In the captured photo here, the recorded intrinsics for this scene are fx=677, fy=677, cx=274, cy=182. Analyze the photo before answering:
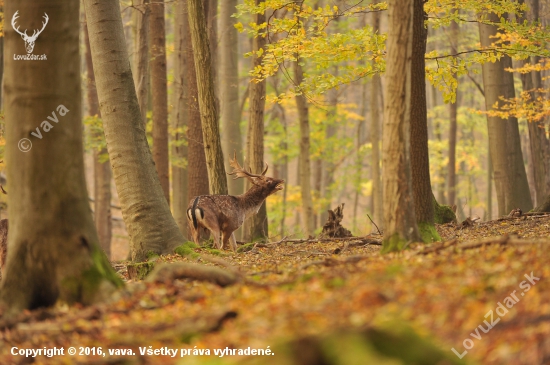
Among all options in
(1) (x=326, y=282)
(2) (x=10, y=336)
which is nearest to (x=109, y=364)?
(2) (x=10, y=336)

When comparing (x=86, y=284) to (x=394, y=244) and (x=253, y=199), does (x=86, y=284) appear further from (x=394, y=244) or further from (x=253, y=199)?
(x=253, y=199)

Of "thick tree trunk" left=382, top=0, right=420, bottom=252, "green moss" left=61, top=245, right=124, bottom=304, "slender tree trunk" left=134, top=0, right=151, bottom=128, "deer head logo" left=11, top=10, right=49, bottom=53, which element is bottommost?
"green moss" left=61, top=245, right=124, bottom=304

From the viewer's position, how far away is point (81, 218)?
22.3ft

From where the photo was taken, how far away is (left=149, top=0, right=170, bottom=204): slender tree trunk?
17.4 metres

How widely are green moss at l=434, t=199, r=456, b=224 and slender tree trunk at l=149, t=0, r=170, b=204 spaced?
6.81 metres

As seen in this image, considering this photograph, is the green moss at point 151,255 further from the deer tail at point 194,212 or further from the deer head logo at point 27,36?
the deer head logo at point 27,36

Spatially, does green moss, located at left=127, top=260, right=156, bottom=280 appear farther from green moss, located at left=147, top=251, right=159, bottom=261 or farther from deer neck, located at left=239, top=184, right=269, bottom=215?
deer neck, located at left=239, top=184, right=269, bottom=215

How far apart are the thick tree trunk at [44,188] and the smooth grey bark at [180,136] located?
38.4 ft

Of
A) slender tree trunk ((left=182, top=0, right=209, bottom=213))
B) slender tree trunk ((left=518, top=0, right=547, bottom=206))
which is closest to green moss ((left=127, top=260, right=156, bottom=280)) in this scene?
slender tree trunk ((left=182, top=0, right=209, bottom=213))

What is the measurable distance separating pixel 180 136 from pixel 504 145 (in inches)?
348

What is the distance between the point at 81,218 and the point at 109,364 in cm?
213

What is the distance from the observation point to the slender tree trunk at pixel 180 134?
19.0 meters

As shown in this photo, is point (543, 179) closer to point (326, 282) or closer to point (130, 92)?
point (130, 92)

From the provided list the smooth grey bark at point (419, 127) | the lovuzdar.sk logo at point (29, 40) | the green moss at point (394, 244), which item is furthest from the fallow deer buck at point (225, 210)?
the lovuzdar.sk logo at point (29, 40)
